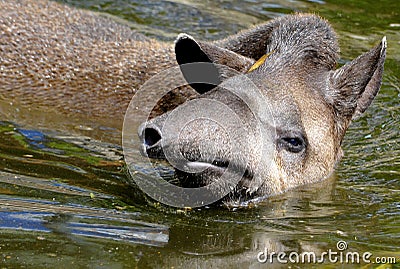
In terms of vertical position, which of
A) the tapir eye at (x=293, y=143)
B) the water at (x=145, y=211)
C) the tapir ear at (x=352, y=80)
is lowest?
the water at (x=145, y=211)

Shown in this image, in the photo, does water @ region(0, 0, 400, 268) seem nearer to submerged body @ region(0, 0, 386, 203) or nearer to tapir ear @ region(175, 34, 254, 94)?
submerged body @ region(0, 0, 386, 203)

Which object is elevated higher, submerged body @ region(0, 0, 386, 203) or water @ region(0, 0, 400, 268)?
submerged body @ region(0, 0, 386, 203)

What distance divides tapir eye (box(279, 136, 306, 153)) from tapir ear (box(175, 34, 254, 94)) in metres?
1.03

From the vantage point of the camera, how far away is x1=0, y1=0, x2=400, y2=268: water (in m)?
6.09

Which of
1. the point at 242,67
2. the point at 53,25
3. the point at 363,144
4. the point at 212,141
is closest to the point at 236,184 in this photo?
the point at 212,141

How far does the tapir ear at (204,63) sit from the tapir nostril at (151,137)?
156 cm

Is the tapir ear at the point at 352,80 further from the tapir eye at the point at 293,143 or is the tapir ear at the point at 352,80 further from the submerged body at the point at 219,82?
the tapir eye at the point at 293,143

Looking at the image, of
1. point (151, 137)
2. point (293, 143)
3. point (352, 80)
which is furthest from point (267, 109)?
point (352, 80)

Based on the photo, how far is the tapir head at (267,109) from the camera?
6914 mm

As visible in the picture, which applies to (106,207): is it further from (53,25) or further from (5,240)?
(53,25)

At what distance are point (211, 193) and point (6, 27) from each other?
4.65 metres

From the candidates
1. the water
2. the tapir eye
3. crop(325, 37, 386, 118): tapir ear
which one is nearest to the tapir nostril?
the water

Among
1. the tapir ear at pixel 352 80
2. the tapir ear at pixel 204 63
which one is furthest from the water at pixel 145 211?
the tapir ear at pixel 204 63

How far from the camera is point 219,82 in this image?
8430mm
